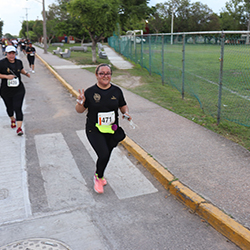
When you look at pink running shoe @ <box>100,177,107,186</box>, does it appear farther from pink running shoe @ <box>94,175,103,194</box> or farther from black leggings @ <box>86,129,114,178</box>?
black leggings @ <box>86,129,114,178</box>

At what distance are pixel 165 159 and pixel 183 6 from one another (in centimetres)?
7610

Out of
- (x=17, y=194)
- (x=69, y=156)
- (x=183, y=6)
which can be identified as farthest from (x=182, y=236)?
(x=183, y=6)

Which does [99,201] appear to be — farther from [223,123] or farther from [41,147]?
[223,123]

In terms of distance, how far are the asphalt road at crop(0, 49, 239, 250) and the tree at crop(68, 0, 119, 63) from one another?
45.9 ft

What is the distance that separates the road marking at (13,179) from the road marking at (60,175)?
31cm

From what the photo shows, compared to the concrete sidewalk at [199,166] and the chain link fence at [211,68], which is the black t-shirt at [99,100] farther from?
the chain link fence at [211,68]

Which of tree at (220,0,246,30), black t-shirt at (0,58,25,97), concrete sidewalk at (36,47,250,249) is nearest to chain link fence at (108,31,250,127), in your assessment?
concrete sidewalk at (36,47,250,249)

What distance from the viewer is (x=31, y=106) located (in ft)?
32.2

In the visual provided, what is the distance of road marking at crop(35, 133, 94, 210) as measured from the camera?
4219 millimetres

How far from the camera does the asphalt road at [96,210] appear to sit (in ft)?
11.2

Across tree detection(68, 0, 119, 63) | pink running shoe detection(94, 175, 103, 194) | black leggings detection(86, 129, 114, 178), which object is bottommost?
pink running shoe detection(94, 175, 103, 194)

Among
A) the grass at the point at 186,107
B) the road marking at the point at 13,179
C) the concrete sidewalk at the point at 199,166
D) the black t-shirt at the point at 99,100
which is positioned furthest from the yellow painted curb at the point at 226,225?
the grass at the point at 186,107

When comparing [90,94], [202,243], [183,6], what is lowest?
[202,243]

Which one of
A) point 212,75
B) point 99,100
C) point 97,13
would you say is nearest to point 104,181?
point 99,100
